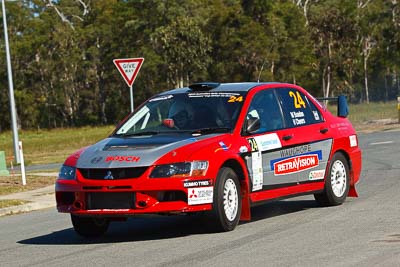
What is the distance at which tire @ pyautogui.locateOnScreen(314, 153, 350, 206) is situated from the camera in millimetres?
11922

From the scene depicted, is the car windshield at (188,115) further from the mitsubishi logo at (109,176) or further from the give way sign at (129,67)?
the give way sign at (129,67)

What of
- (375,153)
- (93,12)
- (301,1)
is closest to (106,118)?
(93,12)

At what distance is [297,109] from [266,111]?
706mm

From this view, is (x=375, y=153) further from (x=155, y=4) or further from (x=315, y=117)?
(x=155, y=4)

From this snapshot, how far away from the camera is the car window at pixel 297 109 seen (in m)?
11.6

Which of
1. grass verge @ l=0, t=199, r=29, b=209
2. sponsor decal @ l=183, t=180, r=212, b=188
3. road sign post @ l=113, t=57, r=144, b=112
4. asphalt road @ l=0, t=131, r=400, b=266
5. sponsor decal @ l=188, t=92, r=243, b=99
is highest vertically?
road sign post @ l=113, t=57, r=144, b=112

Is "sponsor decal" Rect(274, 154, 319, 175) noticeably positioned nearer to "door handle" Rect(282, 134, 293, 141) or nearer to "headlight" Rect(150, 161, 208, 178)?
"door handle" Rect(282, 134, 293, 141)

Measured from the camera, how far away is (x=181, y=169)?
31.7 feet

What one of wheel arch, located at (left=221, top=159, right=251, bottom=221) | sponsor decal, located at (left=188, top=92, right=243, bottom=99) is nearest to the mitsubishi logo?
wheel arch, located at (left=221, top=159, right=251, bottom=221)

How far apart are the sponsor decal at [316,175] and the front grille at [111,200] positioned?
285cm

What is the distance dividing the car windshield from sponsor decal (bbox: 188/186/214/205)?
91cm

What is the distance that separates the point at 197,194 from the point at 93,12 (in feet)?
262

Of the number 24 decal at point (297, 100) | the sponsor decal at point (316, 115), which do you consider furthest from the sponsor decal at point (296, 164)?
the number 24 decal at point (297, 100)

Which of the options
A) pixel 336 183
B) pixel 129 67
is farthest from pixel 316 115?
pixel 129 67
